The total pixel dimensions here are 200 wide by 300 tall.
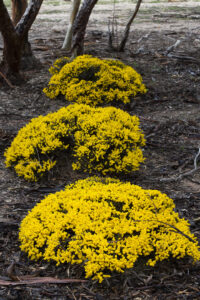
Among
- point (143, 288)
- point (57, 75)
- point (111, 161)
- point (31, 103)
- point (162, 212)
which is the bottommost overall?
point (143, 288)

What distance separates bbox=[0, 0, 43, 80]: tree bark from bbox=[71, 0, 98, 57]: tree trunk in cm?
122

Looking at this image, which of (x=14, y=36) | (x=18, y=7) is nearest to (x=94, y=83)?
(x=14, y=36)

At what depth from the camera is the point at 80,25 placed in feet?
32.0

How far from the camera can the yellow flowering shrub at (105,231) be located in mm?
3218

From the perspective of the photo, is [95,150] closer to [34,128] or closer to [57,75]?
[34,128]

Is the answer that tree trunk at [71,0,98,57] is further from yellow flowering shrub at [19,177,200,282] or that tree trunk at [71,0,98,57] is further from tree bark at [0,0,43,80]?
yellow flowering shrub at [19,177,200,282]

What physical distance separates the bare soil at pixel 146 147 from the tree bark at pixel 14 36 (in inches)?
22.3

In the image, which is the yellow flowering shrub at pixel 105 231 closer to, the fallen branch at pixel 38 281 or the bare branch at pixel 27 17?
the fallen branch at pixel 38 281

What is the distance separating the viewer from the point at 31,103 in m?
8.51

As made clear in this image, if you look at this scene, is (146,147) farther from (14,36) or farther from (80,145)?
(14,36)

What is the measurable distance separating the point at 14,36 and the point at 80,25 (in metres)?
2.03

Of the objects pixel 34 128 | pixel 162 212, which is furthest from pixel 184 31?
pixel 162 212

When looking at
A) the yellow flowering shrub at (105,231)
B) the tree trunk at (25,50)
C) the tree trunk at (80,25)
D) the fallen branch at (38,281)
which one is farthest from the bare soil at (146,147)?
the tree trunk at (80,25)

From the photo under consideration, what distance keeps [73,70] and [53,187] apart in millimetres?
4501
